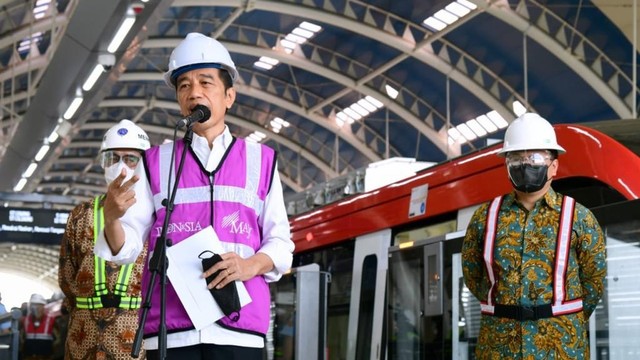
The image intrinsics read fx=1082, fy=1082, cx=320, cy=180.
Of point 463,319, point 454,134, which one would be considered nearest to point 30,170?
point 454,134

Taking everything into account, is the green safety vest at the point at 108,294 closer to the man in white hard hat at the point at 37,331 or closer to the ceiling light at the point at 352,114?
the man in white hard hat at the point at 37,331

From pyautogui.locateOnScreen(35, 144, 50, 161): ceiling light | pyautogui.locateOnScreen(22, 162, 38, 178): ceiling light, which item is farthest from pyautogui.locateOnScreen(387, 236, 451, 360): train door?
pyautogui.locateOnScreen(22, 162, 38, 178): ceiling light

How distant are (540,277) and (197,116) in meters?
2.09

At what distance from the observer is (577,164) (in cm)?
705

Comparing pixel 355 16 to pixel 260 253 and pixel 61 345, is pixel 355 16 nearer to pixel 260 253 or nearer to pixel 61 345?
pixel 61 345

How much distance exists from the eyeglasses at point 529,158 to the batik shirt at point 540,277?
0.17m

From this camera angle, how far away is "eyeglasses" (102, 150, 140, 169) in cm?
590

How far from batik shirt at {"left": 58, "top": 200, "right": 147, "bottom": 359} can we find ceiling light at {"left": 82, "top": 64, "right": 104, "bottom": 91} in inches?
544

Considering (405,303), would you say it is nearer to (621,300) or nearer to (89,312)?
(621,300)

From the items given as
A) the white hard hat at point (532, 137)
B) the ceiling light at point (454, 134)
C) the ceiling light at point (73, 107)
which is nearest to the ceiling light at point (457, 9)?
the ceiling light at point (454, 134)

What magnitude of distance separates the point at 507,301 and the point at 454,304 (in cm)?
287

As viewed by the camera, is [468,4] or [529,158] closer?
[529,158]

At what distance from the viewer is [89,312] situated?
5578 mm

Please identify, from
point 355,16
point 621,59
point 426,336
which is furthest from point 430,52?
point 426,336
